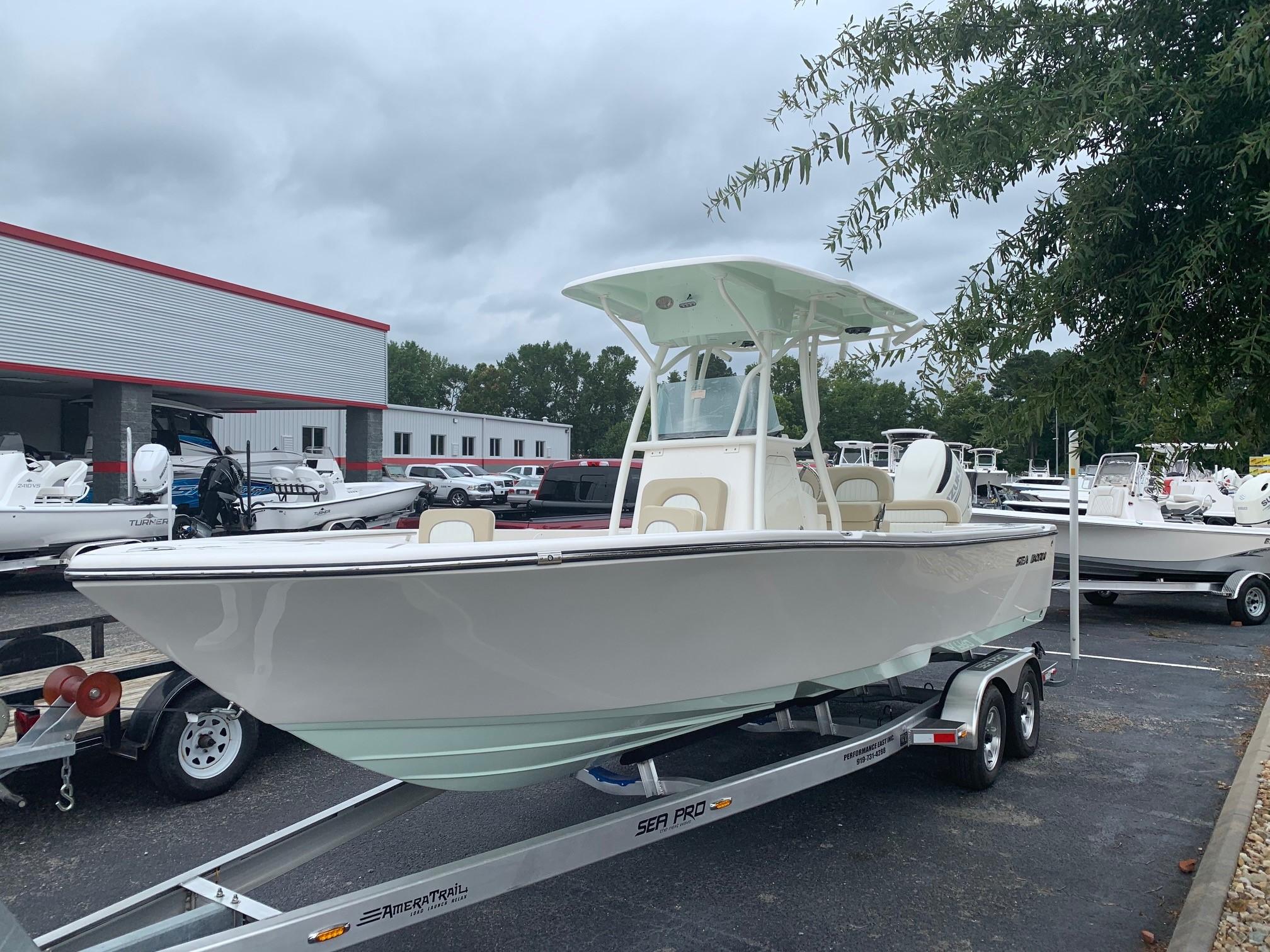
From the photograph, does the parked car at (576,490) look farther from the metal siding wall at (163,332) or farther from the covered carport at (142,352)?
the metal siding wall at (163,332)

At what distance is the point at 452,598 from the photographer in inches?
107

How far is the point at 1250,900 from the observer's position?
10.7 feet

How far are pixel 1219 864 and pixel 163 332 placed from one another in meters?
19.8

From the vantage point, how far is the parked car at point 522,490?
27.3m

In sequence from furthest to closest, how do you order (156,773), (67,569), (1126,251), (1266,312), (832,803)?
(832,803), (156,773), (67,569), (1126,251), (1266,312)

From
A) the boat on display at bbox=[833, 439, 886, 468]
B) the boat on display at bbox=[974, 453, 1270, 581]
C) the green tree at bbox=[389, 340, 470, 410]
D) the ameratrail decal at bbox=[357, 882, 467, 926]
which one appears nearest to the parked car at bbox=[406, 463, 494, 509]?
the boat on display at bbox=[833, 439, 886, 468]

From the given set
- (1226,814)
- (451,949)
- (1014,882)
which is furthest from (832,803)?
(451,949)

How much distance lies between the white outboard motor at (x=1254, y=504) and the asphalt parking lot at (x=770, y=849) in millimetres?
7707

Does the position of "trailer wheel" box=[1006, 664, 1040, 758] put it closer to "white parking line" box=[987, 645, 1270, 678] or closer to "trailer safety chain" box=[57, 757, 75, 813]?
"white parking line" box=[987, 645, 1270, 678]

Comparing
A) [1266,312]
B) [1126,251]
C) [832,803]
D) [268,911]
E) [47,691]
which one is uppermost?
[1126,251]

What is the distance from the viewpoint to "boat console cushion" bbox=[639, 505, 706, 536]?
12.5 ft

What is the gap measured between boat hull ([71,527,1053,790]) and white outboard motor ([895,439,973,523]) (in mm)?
2988

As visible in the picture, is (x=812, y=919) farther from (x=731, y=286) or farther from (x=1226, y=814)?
(x=731, y=286)

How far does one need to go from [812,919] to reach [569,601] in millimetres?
1591
